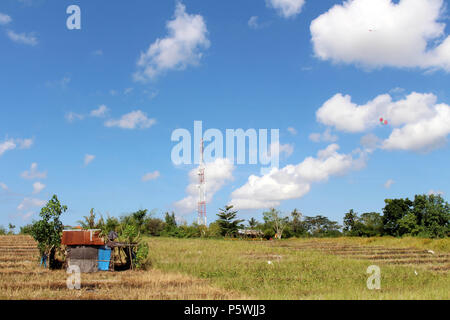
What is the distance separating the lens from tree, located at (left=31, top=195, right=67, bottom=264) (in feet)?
47.3

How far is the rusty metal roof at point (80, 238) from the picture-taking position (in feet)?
46.2

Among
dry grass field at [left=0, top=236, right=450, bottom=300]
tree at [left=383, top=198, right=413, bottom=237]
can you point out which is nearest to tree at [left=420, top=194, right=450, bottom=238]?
tree at [left=383, top=198, right=413, bottom=237]

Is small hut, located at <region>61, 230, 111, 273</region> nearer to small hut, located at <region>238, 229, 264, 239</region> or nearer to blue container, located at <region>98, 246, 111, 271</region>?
blue container, located at <region>98, 246, 111, 271</region>

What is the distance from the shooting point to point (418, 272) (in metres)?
14.7

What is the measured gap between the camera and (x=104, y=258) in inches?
574

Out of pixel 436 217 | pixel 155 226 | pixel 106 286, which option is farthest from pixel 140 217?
pixel 106 286

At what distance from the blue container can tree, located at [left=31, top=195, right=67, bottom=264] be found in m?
1.66

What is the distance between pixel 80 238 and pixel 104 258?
1200mm

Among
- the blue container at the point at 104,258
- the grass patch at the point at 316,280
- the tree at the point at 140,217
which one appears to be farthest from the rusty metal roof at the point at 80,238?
the tree at the point at 140,217

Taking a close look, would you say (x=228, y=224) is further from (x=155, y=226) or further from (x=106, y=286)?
(x=106, y=286)

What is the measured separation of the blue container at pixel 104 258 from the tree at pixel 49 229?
1663 mm

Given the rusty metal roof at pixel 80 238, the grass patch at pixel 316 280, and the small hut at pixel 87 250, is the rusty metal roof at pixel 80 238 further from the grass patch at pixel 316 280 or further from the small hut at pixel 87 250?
the grass patch at pixel 316 280

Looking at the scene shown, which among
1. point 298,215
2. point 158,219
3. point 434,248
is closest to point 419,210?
point 434,248
